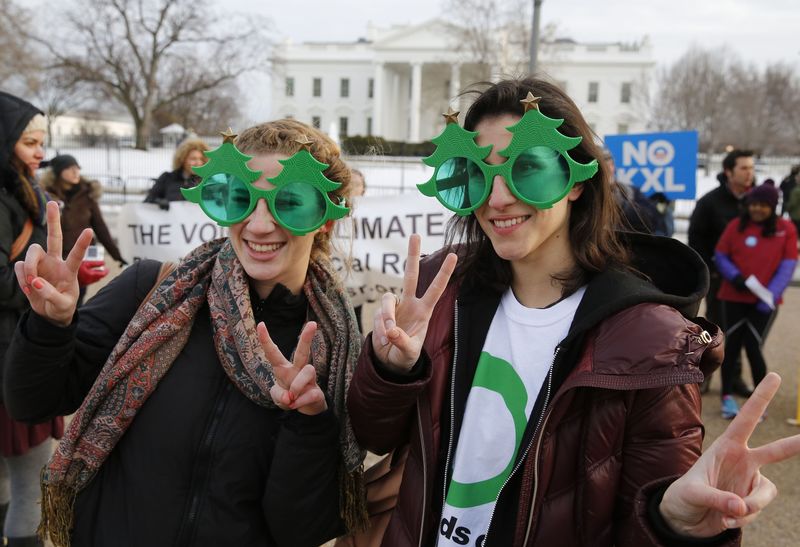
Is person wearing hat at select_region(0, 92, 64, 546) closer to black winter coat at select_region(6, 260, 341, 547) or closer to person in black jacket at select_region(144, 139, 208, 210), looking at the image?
black winter coat at select_region(6, 260, 341, 547)

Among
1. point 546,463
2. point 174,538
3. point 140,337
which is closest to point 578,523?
point 546,463

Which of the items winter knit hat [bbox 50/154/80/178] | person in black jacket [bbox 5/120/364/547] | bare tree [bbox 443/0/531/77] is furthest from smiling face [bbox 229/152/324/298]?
bare tree [bbox 443/0/531/77]

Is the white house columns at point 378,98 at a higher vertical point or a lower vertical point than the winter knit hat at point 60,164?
higher

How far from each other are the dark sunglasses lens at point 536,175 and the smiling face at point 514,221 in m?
0.04

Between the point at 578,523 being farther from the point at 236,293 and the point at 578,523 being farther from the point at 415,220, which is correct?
the point at 415,220

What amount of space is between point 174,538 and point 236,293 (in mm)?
671

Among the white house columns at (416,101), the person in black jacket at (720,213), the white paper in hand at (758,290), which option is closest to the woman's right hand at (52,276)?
the white paper in hand at (758,290)

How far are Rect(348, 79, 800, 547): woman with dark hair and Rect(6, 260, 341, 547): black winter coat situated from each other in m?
0.20

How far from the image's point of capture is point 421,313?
177 cm

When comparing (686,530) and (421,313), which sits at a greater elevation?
(421,313)

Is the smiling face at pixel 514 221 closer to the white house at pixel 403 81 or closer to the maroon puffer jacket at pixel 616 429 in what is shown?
the maroon puffer jacket at pixel 616 429

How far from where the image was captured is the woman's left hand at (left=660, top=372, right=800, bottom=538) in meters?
1.34

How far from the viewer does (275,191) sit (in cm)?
188

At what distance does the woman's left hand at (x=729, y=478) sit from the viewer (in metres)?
1.34
